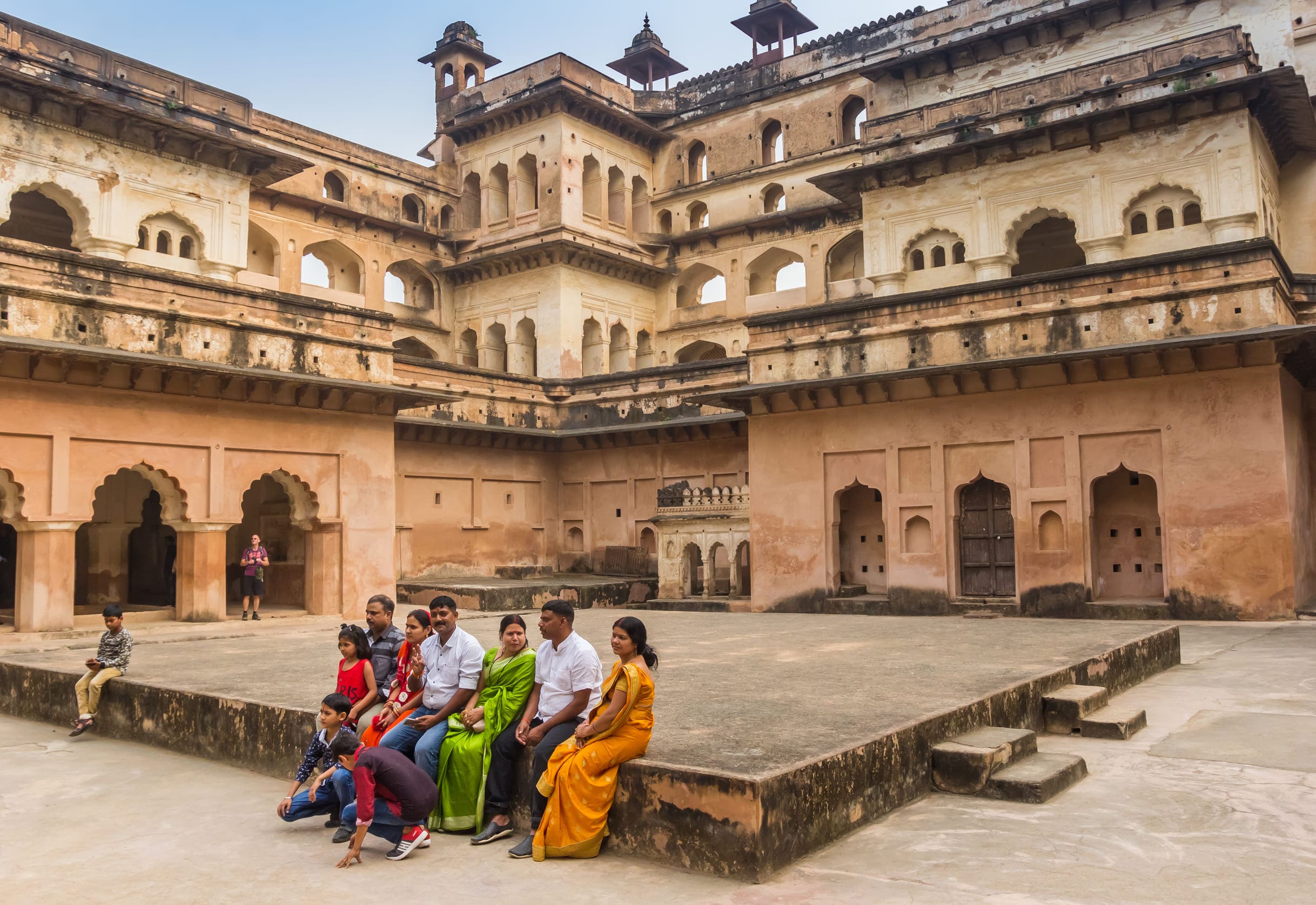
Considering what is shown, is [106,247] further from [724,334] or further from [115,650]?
[724,334]

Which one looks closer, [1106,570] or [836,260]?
[1106,570]

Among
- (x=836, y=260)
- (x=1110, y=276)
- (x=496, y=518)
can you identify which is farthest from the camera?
(x=836, y=260)

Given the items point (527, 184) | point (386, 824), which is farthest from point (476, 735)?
point (527, 184)

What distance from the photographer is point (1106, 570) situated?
1472cm

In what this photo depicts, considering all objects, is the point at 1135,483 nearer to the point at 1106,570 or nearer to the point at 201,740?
the point at 1106,570

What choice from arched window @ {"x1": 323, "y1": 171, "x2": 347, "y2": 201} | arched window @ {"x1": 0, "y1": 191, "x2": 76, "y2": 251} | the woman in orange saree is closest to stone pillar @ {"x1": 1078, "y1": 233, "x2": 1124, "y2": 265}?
the woman in orange saree

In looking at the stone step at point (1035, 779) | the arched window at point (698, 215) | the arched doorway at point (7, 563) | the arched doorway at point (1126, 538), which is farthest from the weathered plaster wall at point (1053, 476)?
the arched window at point (698, 215)

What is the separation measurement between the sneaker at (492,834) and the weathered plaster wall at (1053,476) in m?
11.1

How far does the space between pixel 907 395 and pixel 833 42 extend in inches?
602

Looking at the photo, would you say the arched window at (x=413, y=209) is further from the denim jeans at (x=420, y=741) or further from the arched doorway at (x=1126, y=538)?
the denim jeans at (x=420, y=741)

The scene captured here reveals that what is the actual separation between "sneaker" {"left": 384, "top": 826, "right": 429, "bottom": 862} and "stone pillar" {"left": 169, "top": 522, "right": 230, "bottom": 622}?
418 inches

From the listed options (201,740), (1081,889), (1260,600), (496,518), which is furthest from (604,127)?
(1081,889)

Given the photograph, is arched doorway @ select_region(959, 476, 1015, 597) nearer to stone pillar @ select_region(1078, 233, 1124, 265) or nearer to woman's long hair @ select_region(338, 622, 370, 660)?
stone pillar @ select_region(1078, 233, 1124, 265)

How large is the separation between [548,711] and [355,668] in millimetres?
1543
